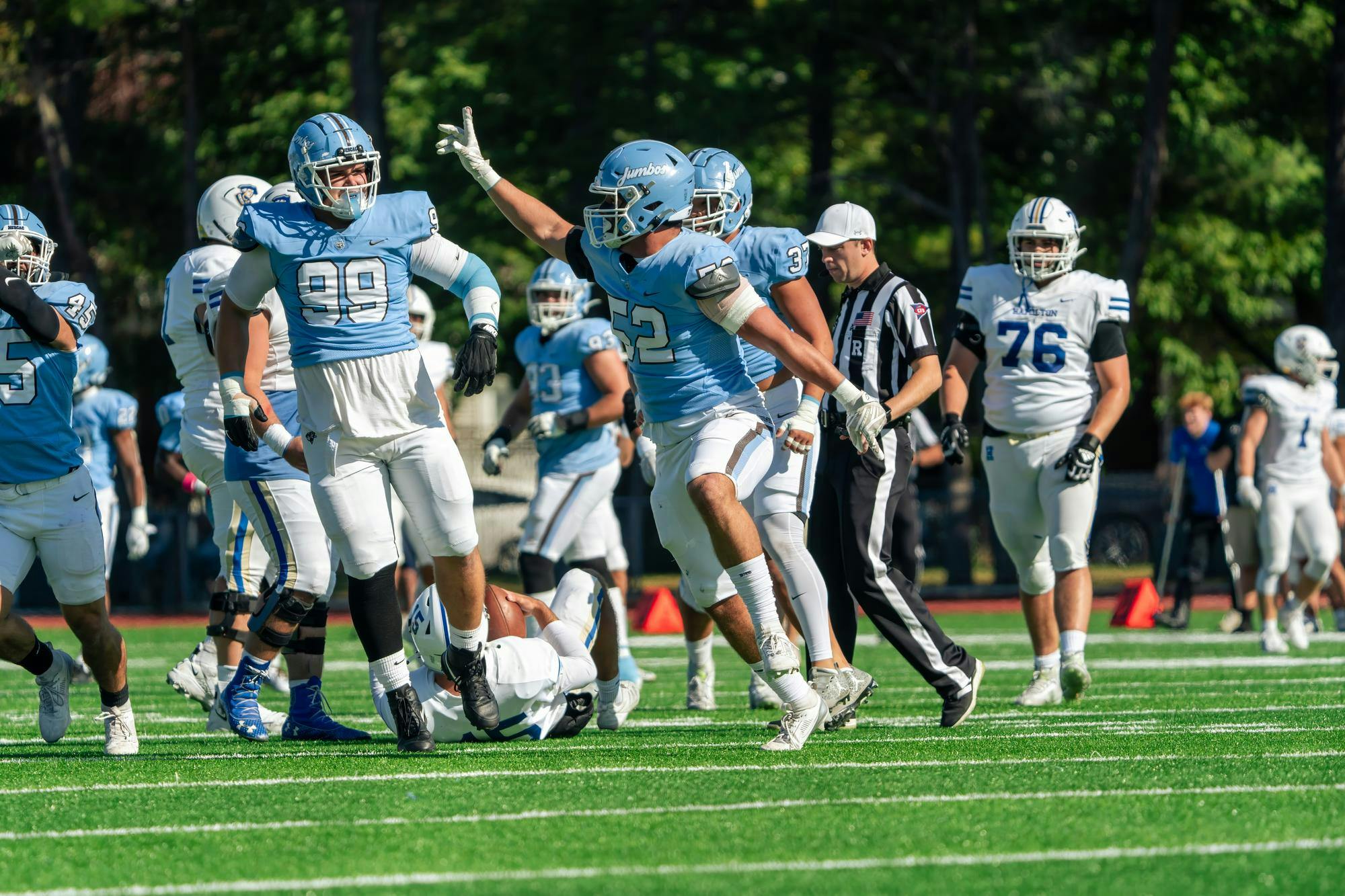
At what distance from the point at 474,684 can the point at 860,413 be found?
1.60m

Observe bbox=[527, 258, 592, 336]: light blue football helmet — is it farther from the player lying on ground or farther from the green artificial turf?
the player lying on ground

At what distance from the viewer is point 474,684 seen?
648 centimetres

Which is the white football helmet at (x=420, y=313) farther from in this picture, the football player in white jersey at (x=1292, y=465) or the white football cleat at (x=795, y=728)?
the football player in white jersey at (x=1292, y=465)

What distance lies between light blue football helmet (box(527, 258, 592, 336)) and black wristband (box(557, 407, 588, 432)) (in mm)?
631

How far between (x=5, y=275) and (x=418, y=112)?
20.0m

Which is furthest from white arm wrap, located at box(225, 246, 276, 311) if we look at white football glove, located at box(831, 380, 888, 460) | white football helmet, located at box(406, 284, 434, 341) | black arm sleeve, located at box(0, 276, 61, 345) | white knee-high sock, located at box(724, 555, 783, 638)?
white football helmet, located at box(406, 284, 434, 341)

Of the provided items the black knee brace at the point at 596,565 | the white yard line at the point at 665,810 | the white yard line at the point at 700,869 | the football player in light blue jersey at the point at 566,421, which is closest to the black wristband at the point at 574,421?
the football player in light blue jersey at the point at 566,421

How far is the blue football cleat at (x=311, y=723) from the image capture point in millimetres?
7047

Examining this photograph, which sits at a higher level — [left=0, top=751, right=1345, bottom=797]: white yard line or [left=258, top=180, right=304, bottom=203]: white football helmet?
[left=258, top=180, right=304, bottom=203]: white football helmet

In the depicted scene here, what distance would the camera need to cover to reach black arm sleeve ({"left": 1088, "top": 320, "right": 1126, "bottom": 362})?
8.30 meters

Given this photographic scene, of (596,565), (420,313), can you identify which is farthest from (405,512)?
(420,313)

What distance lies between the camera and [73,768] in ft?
20.3

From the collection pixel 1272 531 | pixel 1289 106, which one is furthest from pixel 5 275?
pixel 1289 106

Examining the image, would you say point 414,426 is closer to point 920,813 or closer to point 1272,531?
point 920,813
